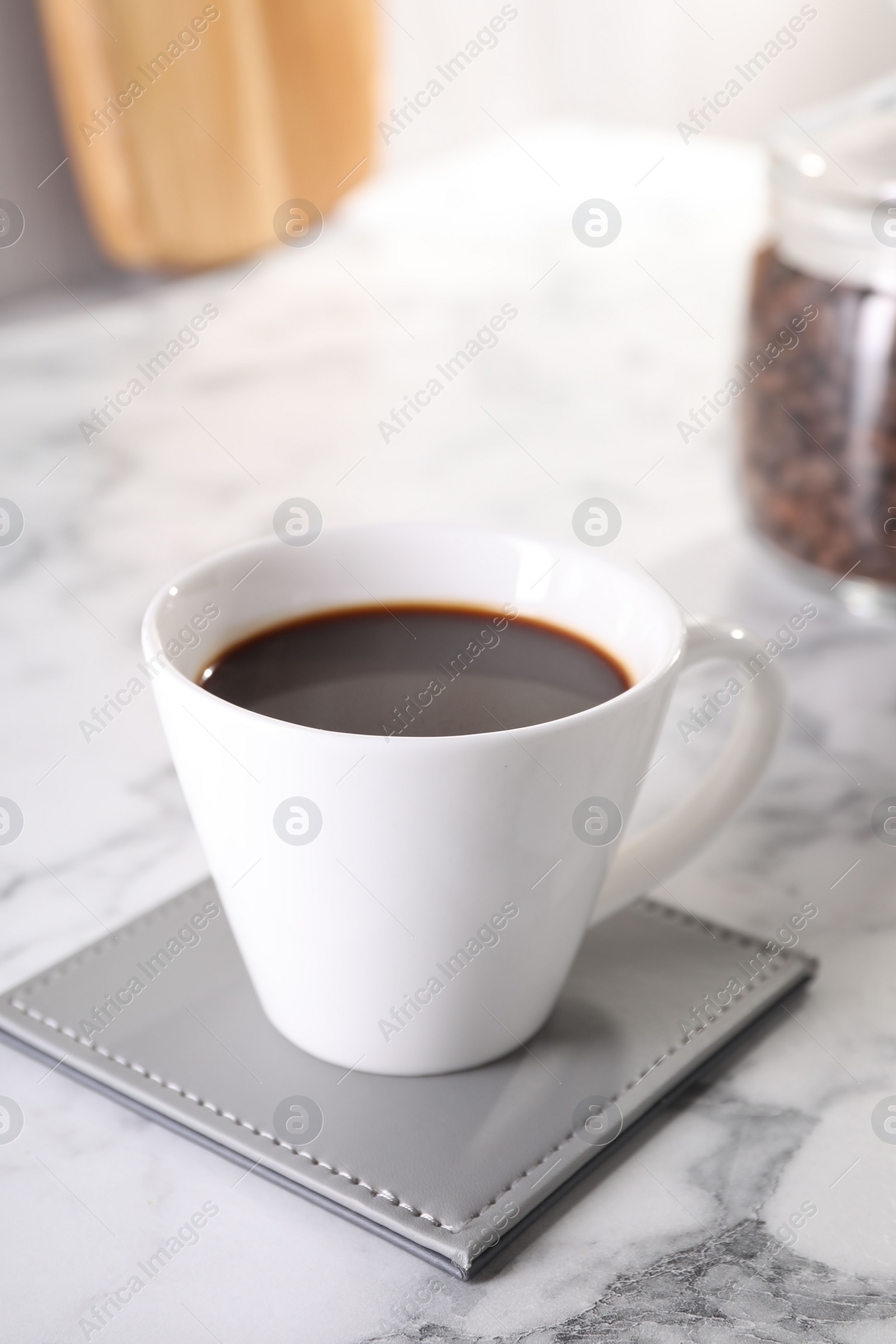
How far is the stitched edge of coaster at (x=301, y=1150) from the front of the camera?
0.33m

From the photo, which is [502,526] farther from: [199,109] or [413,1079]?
[199,109]

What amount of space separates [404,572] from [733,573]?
0.33 meters

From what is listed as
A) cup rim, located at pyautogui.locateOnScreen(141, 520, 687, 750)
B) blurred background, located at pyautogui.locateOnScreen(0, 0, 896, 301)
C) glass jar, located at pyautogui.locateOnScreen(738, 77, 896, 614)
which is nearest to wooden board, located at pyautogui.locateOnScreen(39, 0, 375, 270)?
blurred background, located at pyautogui.locateOnScreen(0, 0, 896, 301)

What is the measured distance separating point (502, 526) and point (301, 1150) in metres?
0.45

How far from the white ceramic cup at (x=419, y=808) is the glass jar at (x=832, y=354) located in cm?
23

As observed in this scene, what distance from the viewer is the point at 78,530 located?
29.0 inches

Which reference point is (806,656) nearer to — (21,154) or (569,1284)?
(569,1284)

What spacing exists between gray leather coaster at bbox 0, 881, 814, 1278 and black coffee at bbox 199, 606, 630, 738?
9 cm

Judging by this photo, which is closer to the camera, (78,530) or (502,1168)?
(502,1168)

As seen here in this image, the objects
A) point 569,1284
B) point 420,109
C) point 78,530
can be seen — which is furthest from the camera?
point 420,109

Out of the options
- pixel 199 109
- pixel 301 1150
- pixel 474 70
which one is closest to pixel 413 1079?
pixel 301 1150

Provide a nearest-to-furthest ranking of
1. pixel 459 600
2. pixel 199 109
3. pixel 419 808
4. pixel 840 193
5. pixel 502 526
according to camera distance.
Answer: pixel 419 808 → pixel 459 600 → pixel 840 193 → pixel 502 526 → pixel 199 109

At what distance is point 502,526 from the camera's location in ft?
2.43

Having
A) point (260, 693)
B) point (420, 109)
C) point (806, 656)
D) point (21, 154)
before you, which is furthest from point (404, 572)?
point (420, 109)
